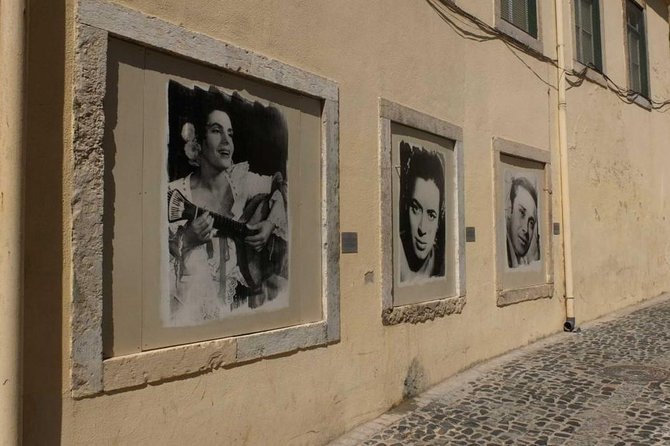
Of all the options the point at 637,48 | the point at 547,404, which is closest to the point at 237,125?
the point at 547,404

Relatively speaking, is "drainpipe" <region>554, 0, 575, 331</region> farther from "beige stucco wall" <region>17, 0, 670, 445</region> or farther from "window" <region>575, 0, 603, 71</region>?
"window" <region>575, 0, 603, 71</region>

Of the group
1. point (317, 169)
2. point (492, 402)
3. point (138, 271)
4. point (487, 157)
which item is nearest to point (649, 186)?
point (487, 157)

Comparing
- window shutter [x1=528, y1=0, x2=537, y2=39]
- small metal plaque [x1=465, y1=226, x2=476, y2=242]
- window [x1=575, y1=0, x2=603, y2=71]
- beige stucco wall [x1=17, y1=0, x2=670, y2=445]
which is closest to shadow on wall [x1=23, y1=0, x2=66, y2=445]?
beige stucco wall [x1=17, y1=0, x2=670, y2=445]

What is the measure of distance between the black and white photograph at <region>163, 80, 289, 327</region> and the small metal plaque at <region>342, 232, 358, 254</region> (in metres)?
0.59

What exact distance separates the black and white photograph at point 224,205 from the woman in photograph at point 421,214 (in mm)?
1524

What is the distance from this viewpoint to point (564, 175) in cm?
823

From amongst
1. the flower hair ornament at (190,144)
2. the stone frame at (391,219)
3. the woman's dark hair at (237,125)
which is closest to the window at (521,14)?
the stone frame at (391,219)

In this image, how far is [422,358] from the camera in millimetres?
5414

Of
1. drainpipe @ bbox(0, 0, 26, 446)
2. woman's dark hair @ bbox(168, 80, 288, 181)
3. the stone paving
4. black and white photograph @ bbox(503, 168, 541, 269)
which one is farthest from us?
black and white photograph @ bbox(503, 168, 541, 269)

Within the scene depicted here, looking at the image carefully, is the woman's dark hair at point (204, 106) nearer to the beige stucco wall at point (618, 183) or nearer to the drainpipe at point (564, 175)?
the drainpipe at point (564, 175)

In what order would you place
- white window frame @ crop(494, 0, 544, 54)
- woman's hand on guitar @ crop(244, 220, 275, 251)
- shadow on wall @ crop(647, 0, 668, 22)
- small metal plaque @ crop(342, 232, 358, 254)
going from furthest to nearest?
shadow on wall @ crop(647, 0, 668, 22), white window frame @ crop(494, 0, 544, 54), small metal plaque @ crop(342, 232, 358, 254), woman's hand on guitar @ crop(244, 220, 275, 251)

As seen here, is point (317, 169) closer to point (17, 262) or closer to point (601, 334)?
point (17, 262)

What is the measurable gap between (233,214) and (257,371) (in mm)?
993

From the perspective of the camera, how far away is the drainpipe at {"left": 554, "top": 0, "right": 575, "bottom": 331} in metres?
8.16
